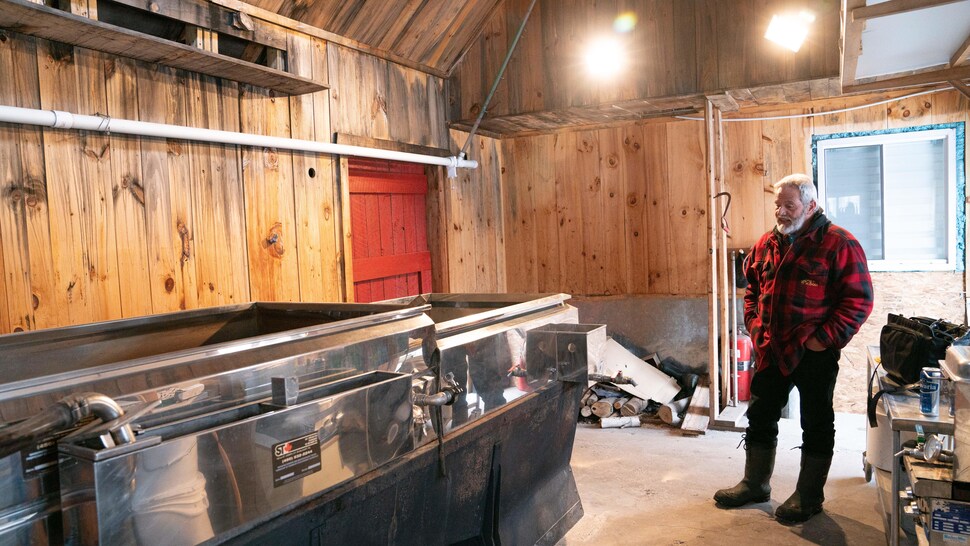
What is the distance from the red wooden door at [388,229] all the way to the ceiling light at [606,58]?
137 cm

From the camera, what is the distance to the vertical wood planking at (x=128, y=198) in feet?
9.30

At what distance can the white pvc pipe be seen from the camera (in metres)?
2.47

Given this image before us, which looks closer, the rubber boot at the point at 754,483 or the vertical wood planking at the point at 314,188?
the rubber boot at the point at 754,483

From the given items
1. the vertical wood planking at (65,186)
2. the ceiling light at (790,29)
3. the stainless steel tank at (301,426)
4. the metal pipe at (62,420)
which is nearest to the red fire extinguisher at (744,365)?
the ceiling light at (790,29)

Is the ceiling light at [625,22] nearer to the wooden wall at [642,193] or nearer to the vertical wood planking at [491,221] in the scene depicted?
the wooden wall at [642,193]

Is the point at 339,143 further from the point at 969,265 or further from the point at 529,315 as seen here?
the point at 969,265

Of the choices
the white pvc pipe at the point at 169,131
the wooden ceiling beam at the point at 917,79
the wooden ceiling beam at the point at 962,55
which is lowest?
the white pvc pipe at the point at 169,131

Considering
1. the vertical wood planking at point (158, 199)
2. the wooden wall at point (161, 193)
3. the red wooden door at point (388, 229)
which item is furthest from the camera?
the red wooden door at point (388, 229)

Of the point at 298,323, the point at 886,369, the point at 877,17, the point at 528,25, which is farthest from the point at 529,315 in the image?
the point at 528,25

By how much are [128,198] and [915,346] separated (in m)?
3.17

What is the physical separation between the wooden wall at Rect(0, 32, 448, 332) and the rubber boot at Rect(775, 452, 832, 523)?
2.55m

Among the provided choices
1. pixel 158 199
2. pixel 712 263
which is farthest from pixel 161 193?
pixel 712 263

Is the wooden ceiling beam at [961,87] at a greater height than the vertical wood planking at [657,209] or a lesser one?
greater

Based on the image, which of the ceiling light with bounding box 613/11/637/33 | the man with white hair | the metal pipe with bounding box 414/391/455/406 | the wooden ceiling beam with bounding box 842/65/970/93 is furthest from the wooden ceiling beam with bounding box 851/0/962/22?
the ceiling light with bounding box 613/11/637/33
